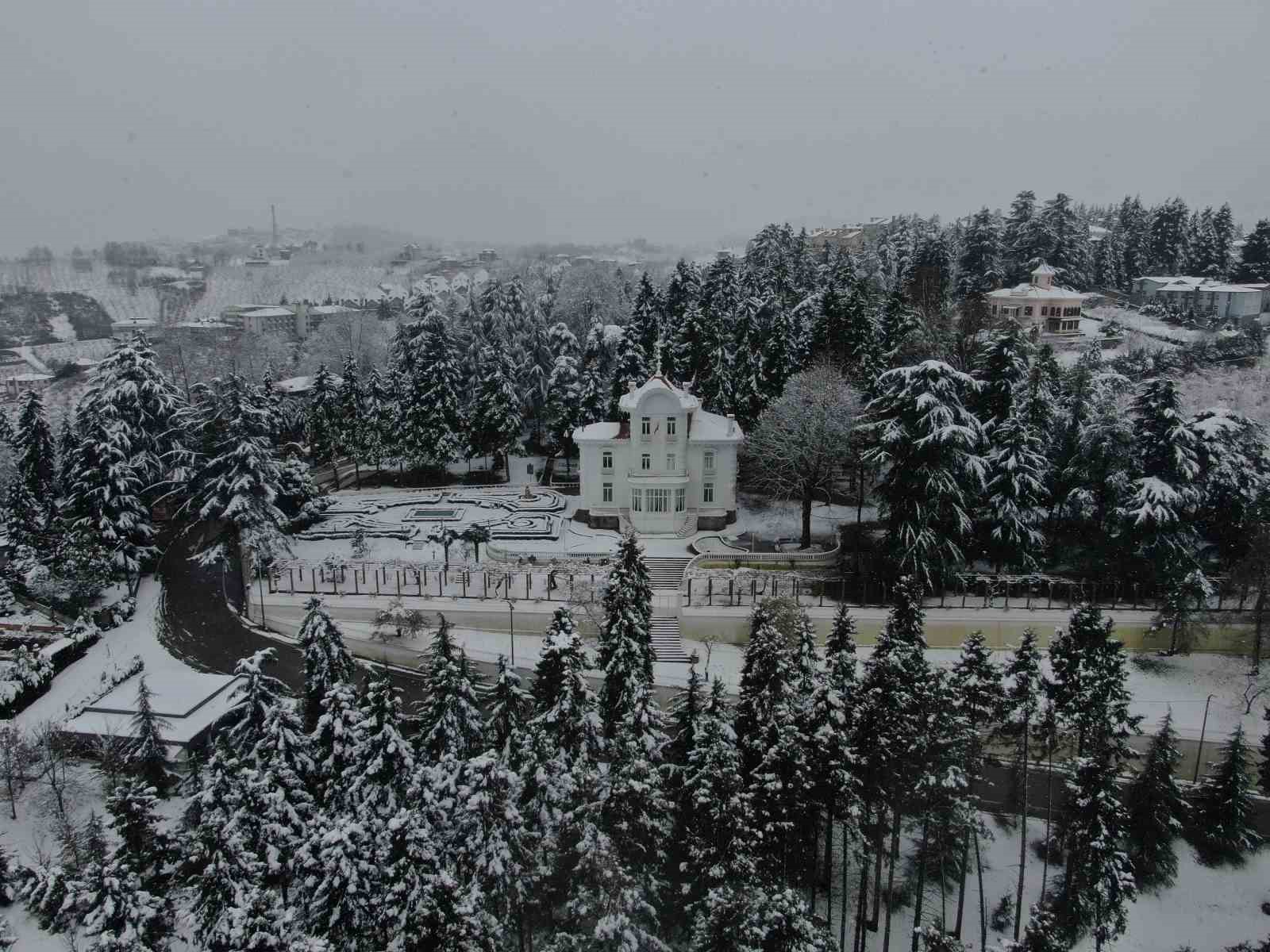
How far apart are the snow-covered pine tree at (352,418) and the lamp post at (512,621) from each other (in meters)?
19.7

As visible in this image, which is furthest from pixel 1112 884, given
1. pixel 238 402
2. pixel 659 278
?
pixel 659 278

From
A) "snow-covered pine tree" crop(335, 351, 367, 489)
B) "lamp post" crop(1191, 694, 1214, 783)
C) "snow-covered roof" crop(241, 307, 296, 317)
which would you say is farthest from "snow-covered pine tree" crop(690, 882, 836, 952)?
"snow-covered roof" crop(241, 307, 296, 317)

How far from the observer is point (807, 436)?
1516 inches

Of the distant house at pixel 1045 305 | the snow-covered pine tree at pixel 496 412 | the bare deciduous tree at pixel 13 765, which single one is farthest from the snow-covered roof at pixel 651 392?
the distant house at pixel 1045 305

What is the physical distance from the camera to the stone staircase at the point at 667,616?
3238 centimetres

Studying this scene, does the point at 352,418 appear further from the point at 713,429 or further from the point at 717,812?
the point at 717,812

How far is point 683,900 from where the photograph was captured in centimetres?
1981

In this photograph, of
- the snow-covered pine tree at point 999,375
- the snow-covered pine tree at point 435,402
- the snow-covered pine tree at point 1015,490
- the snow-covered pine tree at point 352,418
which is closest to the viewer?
the snow-covered pine tree at point 1015,490

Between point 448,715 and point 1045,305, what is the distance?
5317 centimetres

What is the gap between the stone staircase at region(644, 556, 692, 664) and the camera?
32.4 meters

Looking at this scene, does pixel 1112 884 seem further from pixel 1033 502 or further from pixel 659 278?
pixel 659 278

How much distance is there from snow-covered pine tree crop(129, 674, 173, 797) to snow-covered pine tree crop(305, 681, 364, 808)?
6.24 metres

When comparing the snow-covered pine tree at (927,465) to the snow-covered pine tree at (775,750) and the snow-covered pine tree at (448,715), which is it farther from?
the snow-covered pine tree at (448,715)

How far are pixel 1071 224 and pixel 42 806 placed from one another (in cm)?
7212
